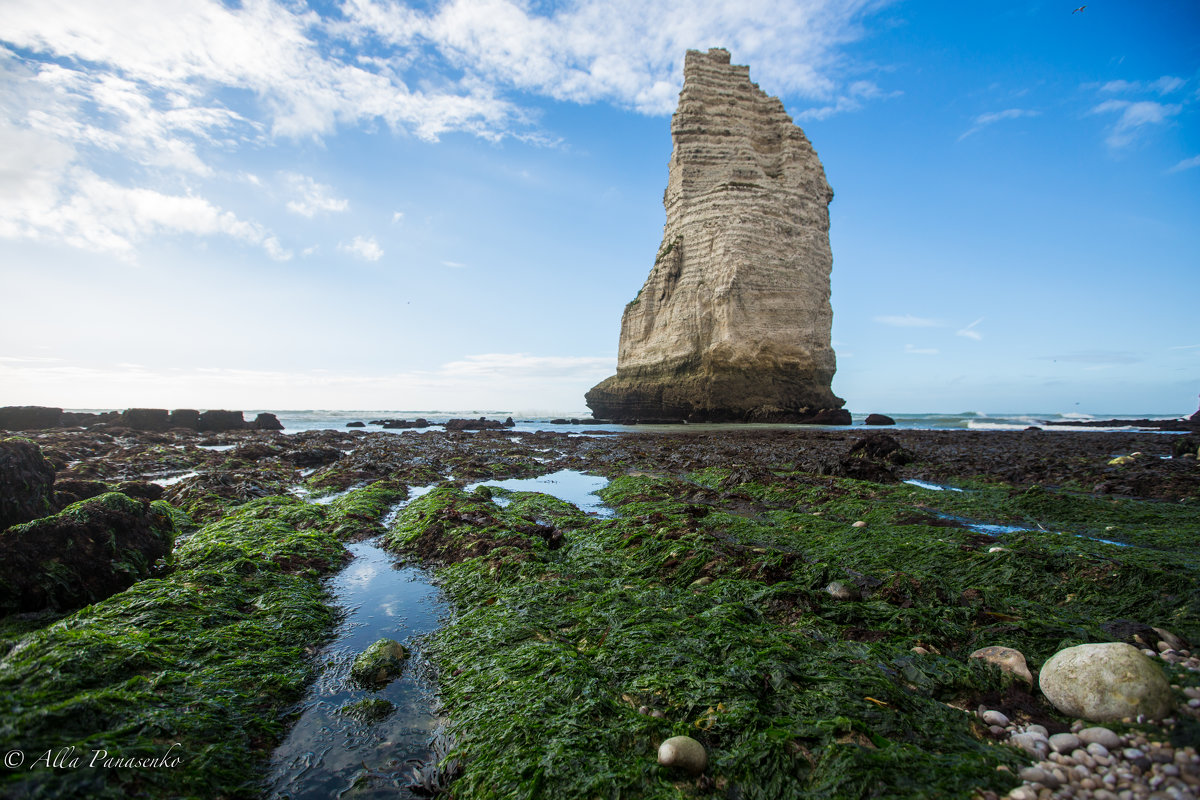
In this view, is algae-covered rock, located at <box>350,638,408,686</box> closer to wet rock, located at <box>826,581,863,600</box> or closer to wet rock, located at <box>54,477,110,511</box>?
wet rock, located at <box>826,581,863,600</box>

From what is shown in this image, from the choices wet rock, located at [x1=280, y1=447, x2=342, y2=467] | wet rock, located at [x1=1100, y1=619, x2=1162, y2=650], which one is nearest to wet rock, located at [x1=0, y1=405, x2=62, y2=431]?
wet rock, located at [x1=280, y1=447, x2=342, y2=467]

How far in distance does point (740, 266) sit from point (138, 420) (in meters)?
36.2

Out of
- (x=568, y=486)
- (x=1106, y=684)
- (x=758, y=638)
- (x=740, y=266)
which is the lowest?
(x=568, y=486)

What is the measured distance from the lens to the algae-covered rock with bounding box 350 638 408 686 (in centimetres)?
278

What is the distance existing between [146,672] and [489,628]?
6.10ft

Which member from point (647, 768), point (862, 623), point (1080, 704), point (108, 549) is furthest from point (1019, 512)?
point (108, 549)

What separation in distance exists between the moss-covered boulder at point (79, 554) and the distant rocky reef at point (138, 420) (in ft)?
80.1

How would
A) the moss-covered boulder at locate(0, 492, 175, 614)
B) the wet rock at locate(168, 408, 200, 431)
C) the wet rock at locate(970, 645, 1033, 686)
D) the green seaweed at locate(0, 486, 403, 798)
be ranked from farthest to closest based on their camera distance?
1. the wet rock at locate(168, 408, 200, 431)
2. the moss-covered boulder at locate(0, 492, 175, 614)
3. the wet rock at locate(970, 645, 1033, 686)
4. the green seaweed at locate(0, 486, 403, 798)

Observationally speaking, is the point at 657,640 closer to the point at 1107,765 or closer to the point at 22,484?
the point at 1107,765

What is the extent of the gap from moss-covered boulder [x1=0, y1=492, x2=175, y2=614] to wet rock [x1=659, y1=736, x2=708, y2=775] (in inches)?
164

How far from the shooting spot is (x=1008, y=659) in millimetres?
2543

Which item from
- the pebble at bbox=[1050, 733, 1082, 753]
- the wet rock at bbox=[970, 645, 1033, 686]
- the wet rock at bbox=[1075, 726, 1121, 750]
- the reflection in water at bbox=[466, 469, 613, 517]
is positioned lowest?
the reflection in water at bbox=[466, 469, 613, 517]

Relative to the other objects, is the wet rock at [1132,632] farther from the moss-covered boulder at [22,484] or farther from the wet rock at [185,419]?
the wet rock at [185,419]

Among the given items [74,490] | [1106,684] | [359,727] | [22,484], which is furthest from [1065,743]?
[74,490]
